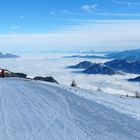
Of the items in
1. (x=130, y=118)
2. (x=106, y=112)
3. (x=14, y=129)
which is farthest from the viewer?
(x=106, y=112)

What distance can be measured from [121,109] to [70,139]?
5.69 meters

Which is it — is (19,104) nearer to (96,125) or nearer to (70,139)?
(96,125)

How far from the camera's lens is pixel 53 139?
841cm

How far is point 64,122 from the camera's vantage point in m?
10.6

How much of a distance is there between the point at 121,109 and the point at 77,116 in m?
2.57

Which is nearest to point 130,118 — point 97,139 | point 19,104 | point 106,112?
point 106,112

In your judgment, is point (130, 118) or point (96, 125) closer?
point (96, 125)

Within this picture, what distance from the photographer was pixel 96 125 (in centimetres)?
1018

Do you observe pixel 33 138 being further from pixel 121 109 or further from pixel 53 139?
pixel 121 109

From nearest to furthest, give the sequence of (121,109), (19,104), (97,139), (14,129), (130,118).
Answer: (97,139) < (14,129) < (130,118) < (121,109) < (19,104)

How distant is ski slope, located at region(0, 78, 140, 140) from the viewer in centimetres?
881

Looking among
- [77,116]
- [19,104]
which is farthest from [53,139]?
[19,104]

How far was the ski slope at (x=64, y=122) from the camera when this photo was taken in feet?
28.9

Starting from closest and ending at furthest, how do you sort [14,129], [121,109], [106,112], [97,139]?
[97,139], [14,129], [106,112], [121,109]
